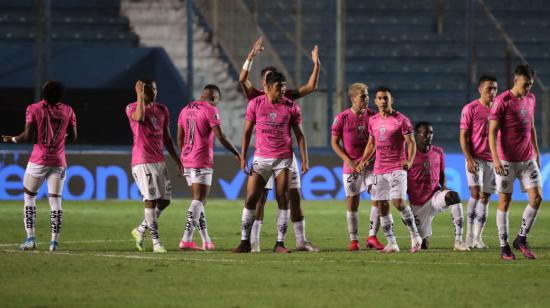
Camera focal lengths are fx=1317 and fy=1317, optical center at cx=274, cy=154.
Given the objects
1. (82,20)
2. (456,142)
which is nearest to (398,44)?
(456,142)

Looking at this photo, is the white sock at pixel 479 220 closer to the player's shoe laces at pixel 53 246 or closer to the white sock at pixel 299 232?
the white sock at pixel 299 232

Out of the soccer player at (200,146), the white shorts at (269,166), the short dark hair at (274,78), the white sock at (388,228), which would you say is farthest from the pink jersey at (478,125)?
the soccer player at (200,146)

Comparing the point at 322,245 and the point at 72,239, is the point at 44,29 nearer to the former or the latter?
the point at 72,239

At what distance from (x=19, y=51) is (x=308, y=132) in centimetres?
780

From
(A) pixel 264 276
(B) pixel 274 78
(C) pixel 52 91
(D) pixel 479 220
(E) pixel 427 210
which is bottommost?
(A) pixel 264 276

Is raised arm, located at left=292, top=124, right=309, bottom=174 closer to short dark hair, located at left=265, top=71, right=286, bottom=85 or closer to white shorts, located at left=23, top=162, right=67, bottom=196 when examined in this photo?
short dark hair, located at left=265, top=71, right=286, bottom=85

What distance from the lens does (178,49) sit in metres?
34.6

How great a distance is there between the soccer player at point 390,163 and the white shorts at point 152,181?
2.31 m

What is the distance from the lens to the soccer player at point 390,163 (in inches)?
563

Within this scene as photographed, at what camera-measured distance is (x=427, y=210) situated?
1559 cm

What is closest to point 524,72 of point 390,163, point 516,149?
point 516,149

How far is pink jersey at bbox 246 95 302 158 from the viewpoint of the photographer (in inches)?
552

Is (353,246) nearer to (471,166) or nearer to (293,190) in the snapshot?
(293,190)

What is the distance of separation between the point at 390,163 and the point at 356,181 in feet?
3.25
